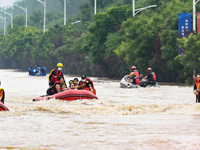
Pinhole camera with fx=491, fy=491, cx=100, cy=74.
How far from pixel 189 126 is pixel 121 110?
190 inches

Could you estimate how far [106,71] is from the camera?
53.5m

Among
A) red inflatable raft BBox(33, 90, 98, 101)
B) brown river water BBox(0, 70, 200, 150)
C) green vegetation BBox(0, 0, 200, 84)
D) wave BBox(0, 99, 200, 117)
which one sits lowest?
brown river water BBox(0, 70, 200, 150)

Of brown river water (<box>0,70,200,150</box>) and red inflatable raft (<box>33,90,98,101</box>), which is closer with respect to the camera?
brown river water (<box>0,70,200,150</box>)

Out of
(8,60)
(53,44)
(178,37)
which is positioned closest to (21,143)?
(178,37)

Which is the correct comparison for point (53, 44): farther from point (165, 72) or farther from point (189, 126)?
point (189, 126)

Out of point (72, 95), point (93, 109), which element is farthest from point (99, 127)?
point (72, 95)

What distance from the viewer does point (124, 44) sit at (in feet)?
149

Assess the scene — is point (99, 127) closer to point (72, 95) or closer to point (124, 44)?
point (72, 95)

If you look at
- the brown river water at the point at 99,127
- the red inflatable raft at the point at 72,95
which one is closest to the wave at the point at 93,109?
the brown river water at the point at 99,127

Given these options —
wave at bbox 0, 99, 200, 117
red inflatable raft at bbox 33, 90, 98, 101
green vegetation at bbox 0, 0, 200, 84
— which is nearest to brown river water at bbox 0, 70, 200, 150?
wave at bbox 0, 99, 200, 117

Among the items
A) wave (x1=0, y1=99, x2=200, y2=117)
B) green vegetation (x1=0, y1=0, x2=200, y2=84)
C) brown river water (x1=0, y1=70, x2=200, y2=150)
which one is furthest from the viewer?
green vegetation (x1=0, y1=0, x2=200, y2=84)

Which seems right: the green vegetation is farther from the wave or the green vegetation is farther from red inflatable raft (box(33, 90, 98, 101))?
the wave

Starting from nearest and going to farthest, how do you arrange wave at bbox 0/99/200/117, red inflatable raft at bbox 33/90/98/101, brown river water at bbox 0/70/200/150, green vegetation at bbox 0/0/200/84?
brown river water at bbox 0/70/200/150 < wave at bbox 0/99/200/117 < red inflatable raft at bbox 33/90/98/101 < green vegetation at bbox 0/0/200/84

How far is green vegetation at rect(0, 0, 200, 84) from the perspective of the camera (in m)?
37.5
